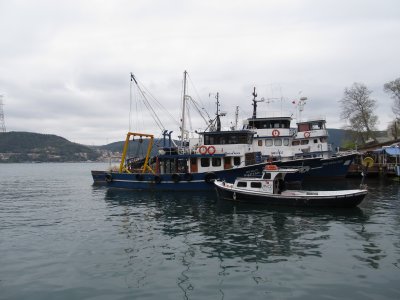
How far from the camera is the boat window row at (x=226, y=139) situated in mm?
→ 35719

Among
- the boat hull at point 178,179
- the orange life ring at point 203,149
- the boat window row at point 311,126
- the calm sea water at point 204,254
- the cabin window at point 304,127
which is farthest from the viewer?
the cabin window at point 304,127

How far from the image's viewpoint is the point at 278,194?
24.7 meters

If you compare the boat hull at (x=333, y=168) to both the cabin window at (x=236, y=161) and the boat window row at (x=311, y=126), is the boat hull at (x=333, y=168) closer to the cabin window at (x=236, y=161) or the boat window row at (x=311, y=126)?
the boat window row at (x=311, y=126)

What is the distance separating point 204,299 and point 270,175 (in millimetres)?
16595

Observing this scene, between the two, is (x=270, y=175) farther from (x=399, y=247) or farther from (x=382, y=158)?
(x=382, y=158)

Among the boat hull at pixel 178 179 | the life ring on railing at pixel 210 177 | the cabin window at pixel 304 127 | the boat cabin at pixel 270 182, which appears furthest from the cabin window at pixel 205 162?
the cabin window at pixel 304 127

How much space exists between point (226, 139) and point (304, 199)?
45.8 feet

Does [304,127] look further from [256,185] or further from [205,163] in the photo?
[256,185]

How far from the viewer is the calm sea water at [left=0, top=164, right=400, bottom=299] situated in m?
10.5

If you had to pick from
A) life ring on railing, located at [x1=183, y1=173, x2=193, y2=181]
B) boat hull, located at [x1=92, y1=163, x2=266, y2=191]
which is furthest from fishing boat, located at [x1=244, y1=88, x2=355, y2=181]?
life ring on railing, located at [x1=183, y1=173, x2=193, y2=181]

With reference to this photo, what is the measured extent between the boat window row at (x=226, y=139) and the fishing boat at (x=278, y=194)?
8647 mm

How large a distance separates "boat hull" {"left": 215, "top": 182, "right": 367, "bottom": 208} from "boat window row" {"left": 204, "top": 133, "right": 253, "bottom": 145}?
33.1 ft

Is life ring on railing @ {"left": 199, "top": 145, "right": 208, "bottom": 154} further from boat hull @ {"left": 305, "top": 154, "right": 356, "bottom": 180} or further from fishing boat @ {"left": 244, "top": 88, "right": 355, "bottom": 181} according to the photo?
boat hull @ {"left": 305, "top": 154, "right": 356, "bottom": 180}

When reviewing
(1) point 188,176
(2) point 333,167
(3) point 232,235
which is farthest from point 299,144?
(3) point 232,235
